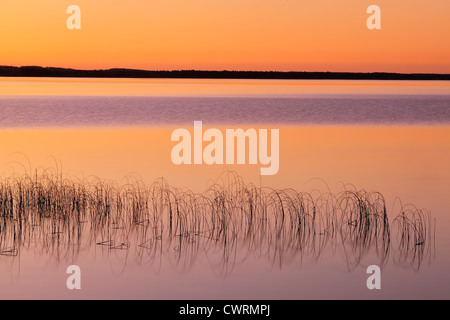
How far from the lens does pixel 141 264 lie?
7066 millimetres

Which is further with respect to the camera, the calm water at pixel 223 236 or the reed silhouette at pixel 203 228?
the reed silhouette at pixel 203 228

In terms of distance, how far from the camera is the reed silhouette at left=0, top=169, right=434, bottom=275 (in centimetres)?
738

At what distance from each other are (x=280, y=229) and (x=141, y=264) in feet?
5.54

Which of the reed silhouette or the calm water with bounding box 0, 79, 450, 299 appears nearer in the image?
the calm water with bounding box 0, 79, 450, 299

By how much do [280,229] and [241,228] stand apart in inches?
16.4

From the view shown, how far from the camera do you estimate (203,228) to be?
26.1 feet

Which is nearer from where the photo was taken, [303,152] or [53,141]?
[303,152]

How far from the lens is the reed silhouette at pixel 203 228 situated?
24.2 ft

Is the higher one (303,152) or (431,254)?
(303,152)

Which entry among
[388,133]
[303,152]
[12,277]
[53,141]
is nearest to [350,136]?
[388,133]
